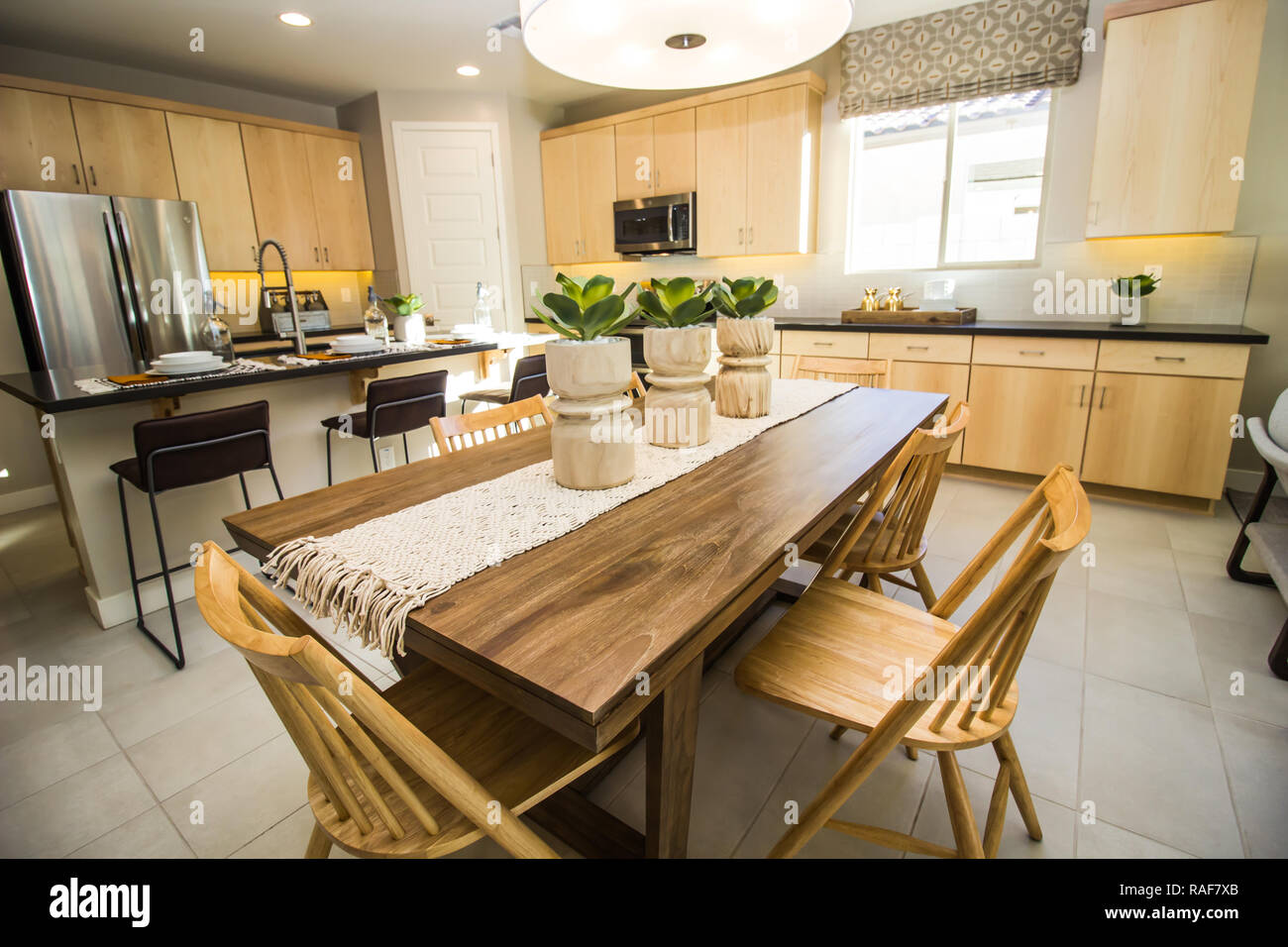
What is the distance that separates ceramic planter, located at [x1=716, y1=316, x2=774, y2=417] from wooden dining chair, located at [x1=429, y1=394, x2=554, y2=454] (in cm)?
54

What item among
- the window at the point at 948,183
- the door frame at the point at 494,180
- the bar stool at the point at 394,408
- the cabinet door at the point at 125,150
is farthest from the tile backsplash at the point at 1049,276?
the cabinet door at the point at 125,150

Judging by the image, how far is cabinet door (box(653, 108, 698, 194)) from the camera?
15.0 ft

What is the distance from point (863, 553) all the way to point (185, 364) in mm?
2550

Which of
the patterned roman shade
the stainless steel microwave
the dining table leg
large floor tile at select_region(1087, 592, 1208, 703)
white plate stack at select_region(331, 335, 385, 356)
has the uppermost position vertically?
the patterned roman shade

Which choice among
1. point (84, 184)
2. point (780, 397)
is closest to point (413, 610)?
point (780, 397)

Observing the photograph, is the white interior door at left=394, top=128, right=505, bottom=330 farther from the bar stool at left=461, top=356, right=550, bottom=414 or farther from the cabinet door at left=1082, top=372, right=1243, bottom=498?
the cabinet door at left=1082, top=372, right=1243, bottom=498

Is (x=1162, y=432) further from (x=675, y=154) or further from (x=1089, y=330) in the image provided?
(x=675, y=154)

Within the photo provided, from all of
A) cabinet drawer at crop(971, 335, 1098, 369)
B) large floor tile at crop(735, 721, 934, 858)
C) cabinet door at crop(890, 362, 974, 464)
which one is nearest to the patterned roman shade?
cabinet drawer at crop(971, 335, 1098, 369)

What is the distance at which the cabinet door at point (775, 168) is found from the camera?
4.09 metres

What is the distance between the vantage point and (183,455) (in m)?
2.09

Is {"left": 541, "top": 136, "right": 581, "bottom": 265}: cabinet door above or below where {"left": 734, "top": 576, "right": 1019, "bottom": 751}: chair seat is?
above
